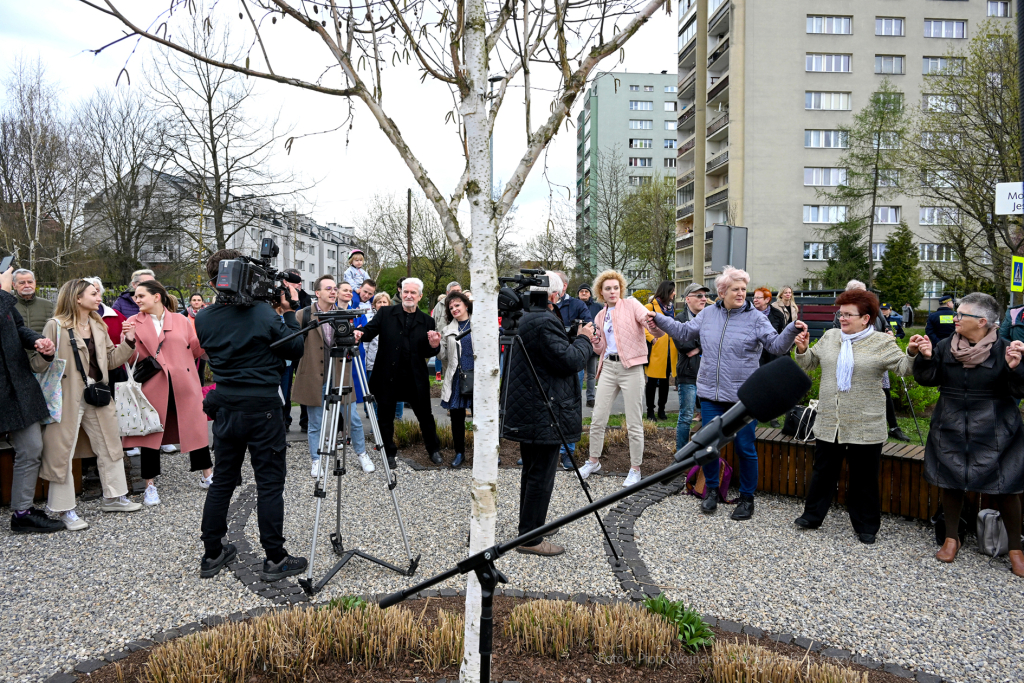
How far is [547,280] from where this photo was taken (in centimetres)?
538

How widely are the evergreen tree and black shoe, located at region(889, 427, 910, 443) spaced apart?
32.9 meters

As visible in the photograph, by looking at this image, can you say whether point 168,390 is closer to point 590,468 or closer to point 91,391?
point 91,391

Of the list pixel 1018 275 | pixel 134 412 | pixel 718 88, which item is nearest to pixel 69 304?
pixel 134 412

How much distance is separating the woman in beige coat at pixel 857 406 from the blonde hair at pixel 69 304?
20.6 ft

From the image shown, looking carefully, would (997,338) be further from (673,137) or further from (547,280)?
(673,137)

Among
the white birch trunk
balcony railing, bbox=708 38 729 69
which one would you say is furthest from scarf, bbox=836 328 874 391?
balcony railing, bbox=708 38 729 69

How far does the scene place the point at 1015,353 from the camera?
462cm

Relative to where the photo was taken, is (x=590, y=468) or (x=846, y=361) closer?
(x=846, y=361)

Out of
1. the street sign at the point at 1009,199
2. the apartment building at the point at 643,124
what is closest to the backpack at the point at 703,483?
the street sign at the point at 1009,199

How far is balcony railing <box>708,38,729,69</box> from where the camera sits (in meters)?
44.9

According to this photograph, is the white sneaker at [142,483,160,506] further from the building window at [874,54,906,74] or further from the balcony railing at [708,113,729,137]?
the building window at [874,54,906,74]

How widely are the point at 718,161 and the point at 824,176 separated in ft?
22.9

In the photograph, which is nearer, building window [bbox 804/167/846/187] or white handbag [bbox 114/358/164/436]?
white handbag [bbox 114/358/164/436]

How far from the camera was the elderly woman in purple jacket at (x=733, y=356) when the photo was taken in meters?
5.88
